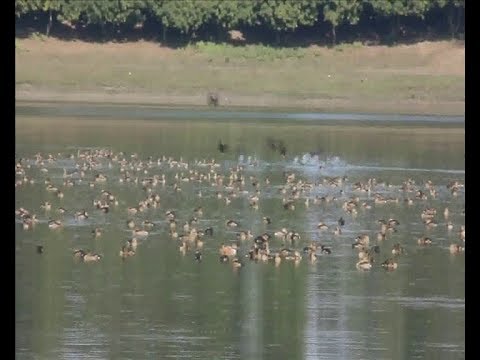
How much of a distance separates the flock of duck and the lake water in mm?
→ 97

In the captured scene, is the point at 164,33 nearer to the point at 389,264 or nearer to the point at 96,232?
the point at 96,232

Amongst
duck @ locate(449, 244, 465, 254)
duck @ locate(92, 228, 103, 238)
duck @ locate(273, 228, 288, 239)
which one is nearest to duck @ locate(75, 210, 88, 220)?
duck @ locate(92, 228, 103, 238)

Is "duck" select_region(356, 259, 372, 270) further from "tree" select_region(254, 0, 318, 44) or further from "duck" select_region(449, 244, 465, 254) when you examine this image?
"tree" select_region(254, 0, 318, 44)

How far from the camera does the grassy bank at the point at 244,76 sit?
5994cm

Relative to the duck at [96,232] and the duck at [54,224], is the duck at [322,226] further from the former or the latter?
the duck at [54,224]

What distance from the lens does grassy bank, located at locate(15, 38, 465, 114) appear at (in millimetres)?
59938

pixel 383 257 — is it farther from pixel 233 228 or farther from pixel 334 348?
pixel 334 348

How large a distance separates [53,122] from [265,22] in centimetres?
2691

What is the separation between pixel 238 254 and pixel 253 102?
3710 cm

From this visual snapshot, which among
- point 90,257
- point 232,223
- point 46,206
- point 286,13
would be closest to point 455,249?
point 232,223

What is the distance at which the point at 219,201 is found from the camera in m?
30.7

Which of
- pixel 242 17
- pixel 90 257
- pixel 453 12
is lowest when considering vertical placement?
pixel 90 257

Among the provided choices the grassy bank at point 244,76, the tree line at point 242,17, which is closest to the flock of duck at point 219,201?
the grassy bank at point 244,76
